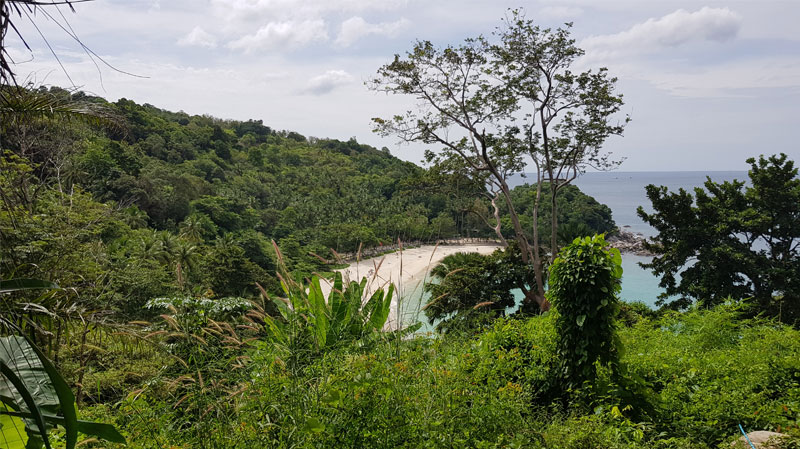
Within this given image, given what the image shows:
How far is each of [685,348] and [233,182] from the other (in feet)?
145

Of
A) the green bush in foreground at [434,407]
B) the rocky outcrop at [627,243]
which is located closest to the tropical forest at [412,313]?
the green bush in foreground at [434,407]

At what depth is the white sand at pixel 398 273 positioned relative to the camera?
269 cm

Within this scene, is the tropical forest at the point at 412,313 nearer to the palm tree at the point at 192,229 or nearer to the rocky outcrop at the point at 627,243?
the palm tree at the point at 192,229

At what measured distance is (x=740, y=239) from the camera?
42.3 ft

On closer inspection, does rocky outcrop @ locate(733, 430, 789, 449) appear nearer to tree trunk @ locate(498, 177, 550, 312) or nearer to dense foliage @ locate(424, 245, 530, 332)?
tree trunk @ locate(498, 177, 550, 312)

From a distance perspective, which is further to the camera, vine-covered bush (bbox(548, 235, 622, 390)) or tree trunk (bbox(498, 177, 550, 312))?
tree trunk (bbox(498, 177, 550, 312))

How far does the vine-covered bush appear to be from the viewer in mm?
4211

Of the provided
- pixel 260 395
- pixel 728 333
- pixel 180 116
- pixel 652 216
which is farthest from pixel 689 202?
pixel 180 116

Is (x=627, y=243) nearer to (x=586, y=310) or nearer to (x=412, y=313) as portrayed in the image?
(x=586, y=310)

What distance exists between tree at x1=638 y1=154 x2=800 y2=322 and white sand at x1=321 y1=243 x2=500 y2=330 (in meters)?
6.68

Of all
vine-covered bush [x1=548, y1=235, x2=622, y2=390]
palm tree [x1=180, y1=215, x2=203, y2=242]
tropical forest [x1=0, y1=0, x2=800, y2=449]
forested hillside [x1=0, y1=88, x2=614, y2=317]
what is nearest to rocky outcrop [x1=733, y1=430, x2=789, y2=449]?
tropical forest [x1=0, y1=0, x2=800, y2=449]

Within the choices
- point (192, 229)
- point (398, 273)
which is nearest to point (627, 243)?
point (398, 273)

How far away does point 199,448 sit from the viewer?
2.02m

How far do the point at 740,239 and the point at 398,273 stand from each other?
65.6 ft
